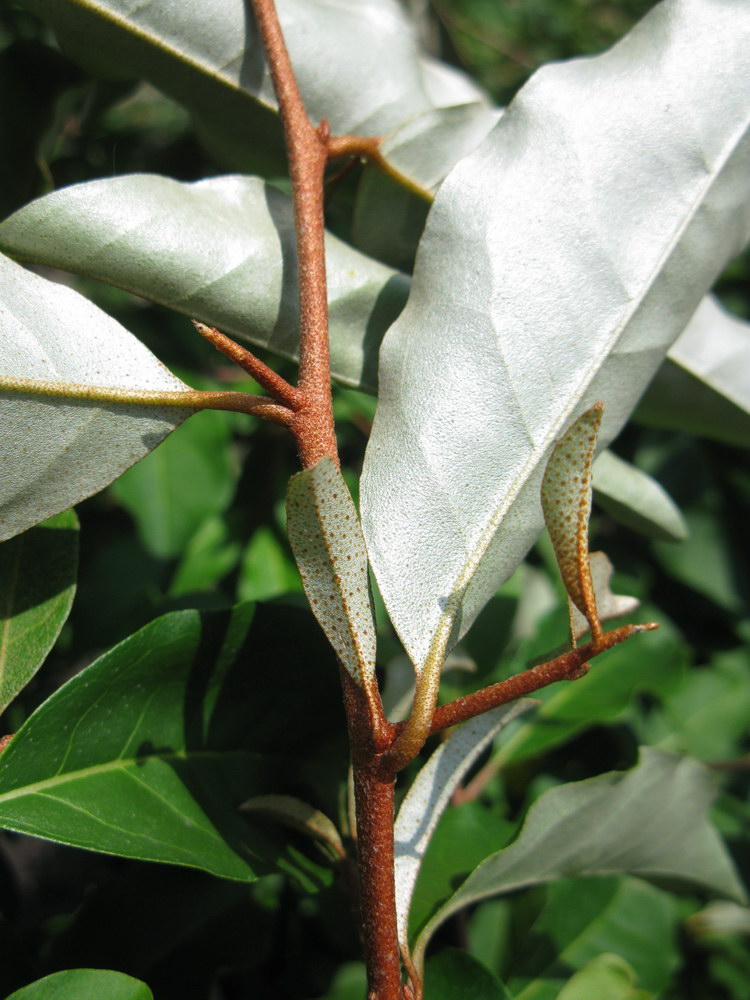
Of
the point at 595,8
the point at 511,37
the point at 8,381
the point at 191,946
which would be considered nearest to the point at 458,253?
the point at 8,381

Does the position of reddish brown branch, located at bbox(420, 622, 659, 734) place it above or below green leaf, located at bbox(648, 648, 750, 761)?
above

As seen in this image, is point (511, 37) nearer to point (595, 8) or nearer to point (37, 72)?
point (595, 8)

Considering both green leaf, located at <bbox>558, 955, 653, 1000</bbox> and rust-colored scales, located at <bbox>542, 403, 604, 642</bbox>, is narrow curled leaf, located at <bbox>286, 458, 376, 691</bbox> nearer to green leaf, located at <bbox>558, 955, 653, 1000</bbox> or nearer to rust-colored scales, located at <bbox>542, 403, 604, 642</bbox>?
rust-colored scales, located at <bbox>542, 403, 604, 642</bbox>

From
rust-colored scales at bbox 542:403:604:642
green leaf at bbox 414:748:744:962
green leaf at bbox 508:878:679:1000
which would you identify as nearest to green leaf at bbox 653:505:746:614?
green leaf at bbox 508:878:679:1000

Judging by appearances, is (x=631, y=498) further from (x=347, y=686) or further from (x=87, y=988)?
(x=87, y=988)

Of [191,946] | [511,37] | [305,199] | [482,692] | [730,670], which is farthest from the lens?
[511,37]

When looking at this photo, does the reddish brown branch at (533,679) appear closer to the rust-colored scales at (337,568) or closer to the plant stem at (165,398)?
the rust-colored scales at (337,568)
